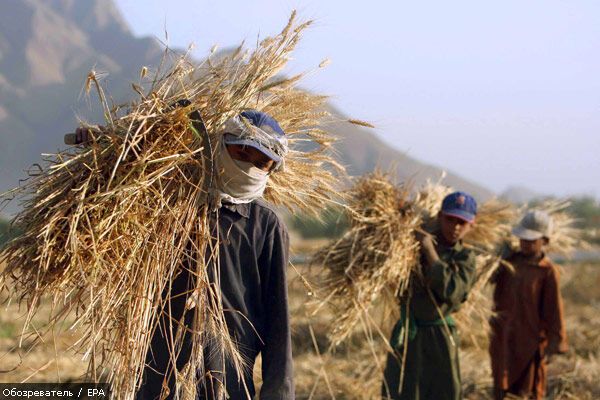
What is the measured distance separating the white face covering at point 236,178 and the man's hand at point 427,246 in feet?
6.77

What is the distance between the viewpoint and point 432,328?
17.1ft

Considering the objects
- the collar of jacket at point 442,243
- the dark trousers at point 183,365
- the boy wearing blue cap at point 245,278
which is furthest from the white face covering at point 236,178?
the collar of jacket at point 442,243

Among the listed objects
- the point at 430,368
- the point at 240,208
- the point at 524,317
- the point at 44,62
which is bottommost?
the point at 430,368

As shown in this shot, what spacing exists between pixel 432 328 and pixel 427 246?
520mm

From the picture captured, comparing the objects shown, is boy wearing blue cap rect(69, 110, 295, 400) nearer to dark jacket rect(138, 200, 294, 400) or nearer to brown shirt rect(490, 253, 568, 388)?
dark jacket rect(138, 200, 294, 400)

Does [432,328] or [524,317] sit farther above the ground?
[432,328]

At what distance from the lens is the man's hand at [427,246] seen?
508 centimetres

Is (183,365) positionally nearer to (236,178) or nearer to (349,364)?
(236,178)

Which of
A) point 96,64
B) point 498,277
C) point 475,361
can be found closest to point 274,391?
point 96,64

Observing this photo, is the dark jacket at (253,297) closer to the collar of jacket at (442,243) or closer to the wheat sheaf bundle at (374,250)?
the wheat sheaf bundle at (374,250)

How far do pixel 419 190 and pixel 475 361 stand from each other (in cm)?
327

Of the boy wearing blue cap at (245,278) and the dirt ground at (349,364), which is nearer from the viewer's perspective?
the boy wearing blue cap at (245,278)

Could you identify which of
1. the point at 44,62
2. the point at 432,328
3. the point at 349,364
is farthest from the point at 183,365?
the point at 44,62

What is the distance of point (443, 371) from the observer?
5.16 metres
